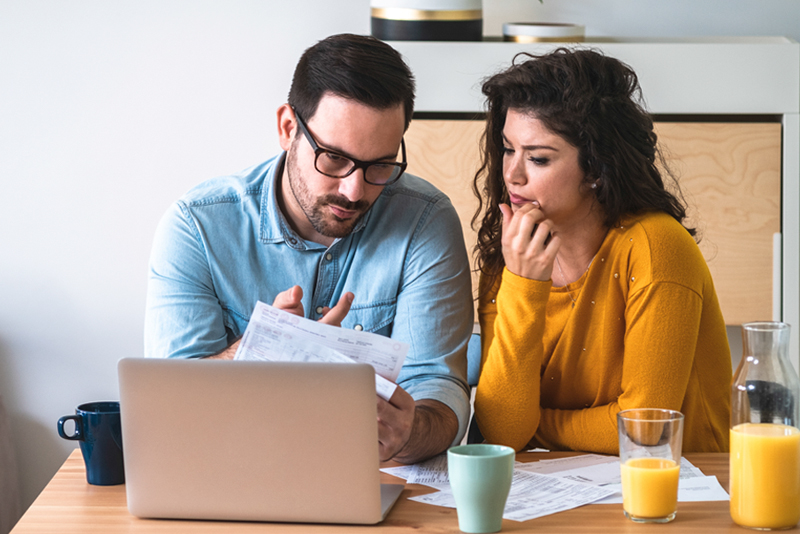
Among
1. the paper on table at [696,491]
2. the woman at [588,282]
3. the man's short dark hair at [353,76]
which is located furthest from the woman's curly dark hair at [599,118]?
the paper on table at [696,491]

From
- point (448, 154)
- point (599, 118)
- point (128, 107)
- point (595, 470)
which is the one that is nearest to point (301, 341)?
point (595, 470)

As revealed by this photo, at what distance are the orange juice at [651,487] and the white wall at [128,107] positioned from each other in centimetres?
173

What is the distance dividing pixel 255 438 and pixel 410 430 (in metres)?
0.30

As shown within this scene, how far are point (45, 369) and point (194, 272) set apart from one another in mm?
1339

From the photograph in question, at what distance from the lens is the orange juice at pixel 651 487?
36.2 inches

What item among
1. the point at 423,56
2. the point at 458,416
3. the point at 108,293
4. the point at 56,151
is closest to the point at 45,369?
the point at 108,293

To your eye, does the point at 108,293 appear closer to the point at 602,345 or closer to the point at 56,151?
the point at 56,151

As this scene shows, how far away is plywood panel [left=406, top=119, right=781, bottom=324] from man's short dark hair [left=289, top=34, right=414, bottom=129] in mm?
709

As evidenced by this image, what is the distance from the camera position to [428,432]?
1205 millimetres

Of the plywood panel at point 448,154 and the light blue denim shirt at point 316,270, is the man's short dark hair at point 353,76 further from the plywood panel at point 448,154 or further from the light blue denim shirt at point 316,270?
the plywood panel at point 448,154

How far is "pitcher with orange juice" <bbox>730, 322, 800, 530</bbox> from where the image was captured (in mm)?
895

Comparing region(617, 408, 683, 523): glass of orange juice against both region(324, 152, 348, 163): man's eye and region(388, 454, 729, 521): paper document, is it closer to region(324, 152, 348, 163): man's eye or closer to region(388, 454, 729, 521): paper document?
region(388, 454, 729, 521): paper document

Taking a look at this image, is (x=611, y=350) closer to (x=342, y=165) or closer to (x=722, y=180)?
(x=342, y=165)

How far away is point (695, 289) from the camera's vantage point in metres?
1.38
